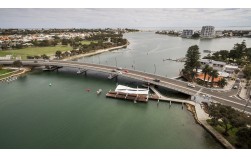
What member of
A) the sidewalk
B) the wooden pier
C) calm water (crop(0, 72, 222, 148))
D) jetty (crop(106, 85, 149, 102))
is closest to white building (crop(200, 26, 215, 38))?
the sidewalk

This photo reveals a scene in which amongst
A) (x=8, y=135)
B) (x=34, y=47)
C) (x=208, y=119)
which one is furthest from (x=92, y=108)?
(x=34, y=47)

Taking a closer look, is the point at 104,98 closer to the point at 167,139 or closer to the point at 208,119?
the point at 167,139

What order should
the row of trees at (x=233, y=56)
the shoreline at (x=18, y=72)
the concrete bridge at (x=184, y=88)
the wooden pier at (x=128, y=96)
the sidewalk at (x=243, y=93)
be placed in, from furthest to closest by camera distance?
1. the row of trees at (x=233, y=56)
2. the shoreline at (x=18, y=72)
3. the wooden pier at (x=128, y=96)
4. the sidewalk at (x=243, y=93)
5. the concrete bridge at (x=184, y=88)

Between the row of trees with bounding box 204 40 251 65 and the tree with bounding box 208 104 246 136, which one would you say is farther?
the row of trees with bounding box 204 40 251 65

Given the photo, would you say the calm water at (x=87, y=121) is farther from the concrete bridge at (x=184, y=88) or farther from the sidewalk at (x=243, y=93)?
the sidewalk at (x=243, y=93)

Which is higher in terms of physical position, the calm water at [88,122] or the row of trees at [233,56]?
the row of trees at [233,56]

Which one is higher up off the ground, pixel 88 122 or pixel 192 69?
pixel 192 69

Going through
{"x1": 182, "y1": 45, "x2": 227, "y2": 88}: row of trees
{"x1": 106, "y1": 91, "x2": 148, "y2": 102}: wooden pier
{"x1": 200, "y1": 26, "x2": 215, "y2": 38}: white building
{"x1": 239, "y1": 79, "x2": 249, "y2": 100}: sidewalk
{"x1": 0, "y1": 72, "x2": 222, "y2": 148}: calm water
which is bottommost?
{"x1": 0, "y1": 72, "x2": 222, "y2": 148}: calm water

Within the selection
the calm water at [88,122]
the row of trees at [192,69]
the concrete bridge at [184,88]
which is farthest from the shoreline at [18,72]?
the row of trees at [192,69]

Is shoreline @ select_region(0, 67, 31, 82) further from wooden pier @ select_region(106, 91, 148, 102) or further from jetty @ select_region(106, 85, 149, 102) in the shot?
jetty @ select_region(106, 85, 149, 102)

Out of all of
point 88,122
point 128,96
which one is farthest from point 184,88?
point 88,122

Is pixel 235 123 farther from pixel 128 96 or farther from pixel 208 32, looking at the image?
pixel 208 32
